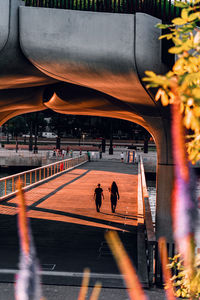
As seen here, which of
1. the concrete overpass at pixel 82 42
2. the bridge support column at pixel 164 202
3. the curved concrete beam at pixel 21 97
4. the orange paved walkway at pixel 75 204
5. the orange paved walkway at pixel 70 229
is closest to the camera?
the concrete overpass at pixel 82 42

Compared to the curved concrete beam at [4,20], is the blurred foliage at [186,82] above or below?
below

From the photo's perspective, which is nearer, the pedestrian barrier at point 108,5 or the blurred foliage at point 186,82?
the blurred foliage at point 186,82

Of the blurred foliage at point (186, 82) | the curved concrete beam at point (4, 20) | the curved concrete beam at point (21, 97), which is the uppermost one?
the curved concrete beam at point (4, 20)

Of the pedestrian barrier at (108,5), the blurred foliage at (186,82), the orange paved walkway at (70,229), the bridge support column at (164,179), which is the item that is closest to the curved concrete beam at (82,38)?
the pedestrian barrier at (108,5)

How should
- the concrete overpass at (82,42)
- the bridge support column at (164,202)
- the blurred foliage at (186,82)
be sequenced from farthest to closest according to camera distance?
the bridge support column at (164,202), the concrete overpass at (82,42), the blurred foliage at (186,82)

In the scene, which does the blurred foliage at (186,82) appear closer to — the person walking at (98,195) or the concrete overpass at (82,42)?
the concrete overpass at (82,42)

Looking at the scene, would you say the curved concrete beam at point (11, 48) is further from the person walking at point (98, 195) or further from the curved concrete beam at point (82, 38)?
the person walking at point (98, 195)

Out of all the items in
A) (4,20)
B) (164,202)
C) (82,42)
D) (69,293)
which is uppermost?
(4,20)

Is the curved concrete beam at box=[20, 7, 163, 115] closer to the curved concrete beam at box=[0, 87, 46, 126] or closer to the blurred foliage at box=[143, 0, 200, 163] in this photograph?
the blurred foliage at box=[143, 0, 200, 163]

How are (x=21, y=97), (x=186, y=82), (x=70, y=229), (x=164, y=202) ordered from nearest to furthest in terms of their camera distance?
(x=186, y=82) < (x=164, y=202) < (x=70, y=229) < (x=21, y=97)

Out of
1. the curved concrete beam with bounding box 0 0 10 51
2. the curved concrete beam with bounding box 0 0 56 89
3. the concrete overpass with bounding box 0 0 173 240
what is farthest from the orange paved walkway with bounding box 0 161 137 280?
the curved concrete beam with bounding box 0 0 10 51

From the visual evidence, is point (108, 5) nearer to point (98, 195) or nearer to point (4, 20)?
point (4, 20)

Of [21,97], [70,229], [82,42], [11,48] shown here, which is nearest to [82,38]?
[82,42]

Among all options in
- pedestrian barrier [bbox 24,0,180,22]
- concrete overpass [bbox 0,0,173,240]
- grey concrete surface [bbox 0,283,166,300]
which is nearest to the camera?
grey concrete surface [bbox 0,283,166,300]
